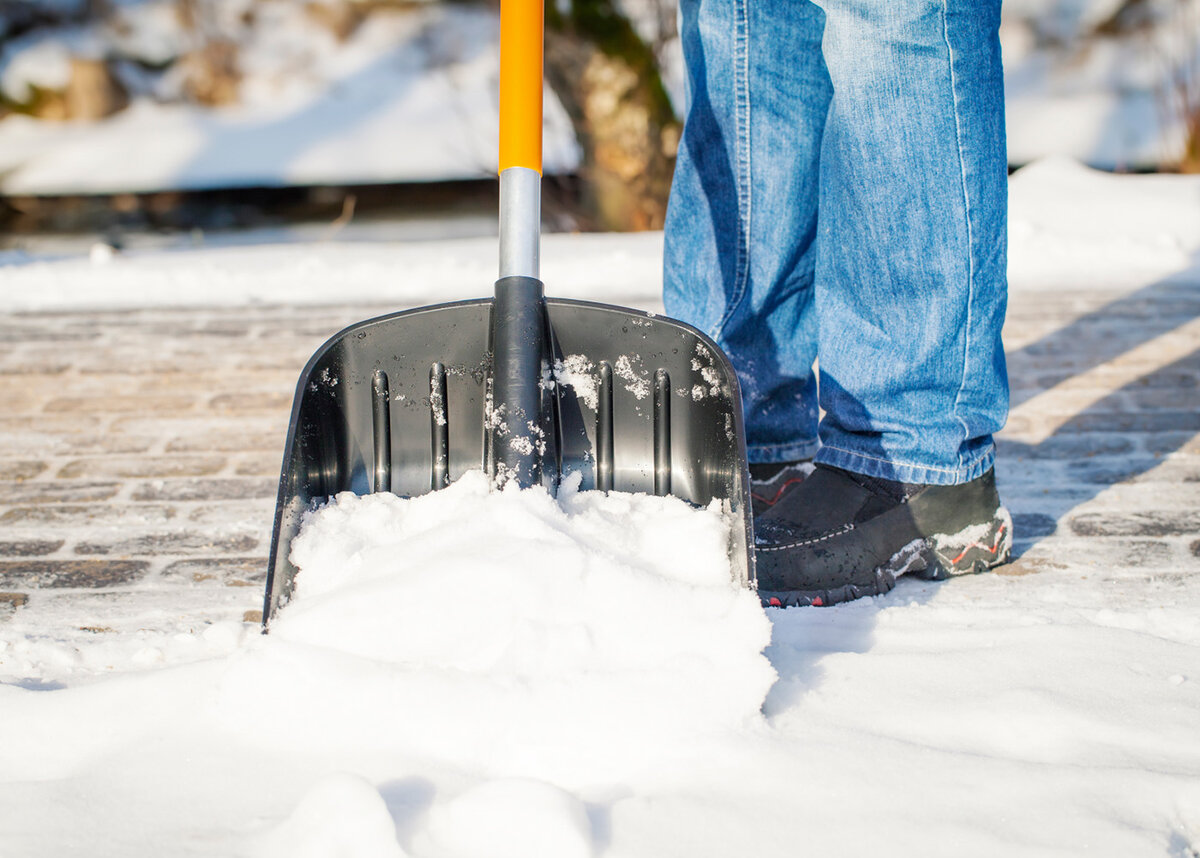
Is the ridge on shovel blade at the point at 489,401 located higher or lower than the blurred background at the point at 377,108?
lower

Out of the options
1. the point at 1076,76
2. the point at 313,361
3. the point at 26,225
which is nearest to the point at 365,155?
the point at 26,225

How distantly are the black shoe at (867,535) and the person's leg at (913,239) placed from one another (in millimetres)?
32

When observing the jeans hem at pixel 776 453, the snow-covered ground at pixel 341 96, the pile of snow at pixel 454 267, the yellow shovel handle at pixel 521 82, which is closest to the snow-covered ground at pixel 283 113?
the snow-covered ground at pixel 341 96

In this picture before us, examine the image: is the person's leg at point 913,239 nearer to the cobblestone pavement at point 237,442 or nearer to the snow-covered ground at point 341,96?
the cobblestone pavement at point 237,442

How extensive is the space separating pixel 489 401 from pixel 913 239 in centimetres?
60

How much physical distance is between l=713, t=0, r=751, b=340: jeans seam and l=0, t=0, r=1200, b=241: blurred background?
4.14 m

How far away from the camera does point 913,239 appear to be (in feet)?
4.39

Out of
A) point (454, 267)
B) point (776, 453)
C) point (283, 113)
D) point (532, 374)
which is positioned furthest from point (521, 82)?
point (283, 113)

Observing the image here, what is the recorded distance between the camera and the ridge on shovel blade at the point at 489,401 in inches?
51.2

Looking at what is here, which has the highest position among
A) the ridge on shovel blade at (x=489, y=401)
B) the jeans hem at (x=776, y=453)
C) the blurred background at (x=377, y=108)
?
the blurred background at (x=377, y=108)

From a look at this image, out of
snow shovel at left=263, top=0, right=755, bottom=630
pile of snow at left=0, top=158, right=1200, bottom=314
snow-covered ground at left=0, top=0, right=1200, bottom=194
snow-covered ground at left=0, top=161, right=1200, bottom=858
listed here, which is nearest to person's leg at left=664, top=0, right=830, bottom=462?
snow shovel at left=263, top=0, right=755, bottom=630

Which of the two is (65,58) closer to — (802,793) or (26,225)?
(26,225)

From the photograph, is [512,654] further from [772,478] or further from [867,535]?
[772,478]

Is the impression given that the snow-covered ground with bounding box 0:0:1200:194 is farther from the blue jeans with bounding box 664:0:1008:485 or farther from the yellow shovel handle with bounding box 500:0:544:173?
the yellow shovel handle with bounding box 500:0:544:173
